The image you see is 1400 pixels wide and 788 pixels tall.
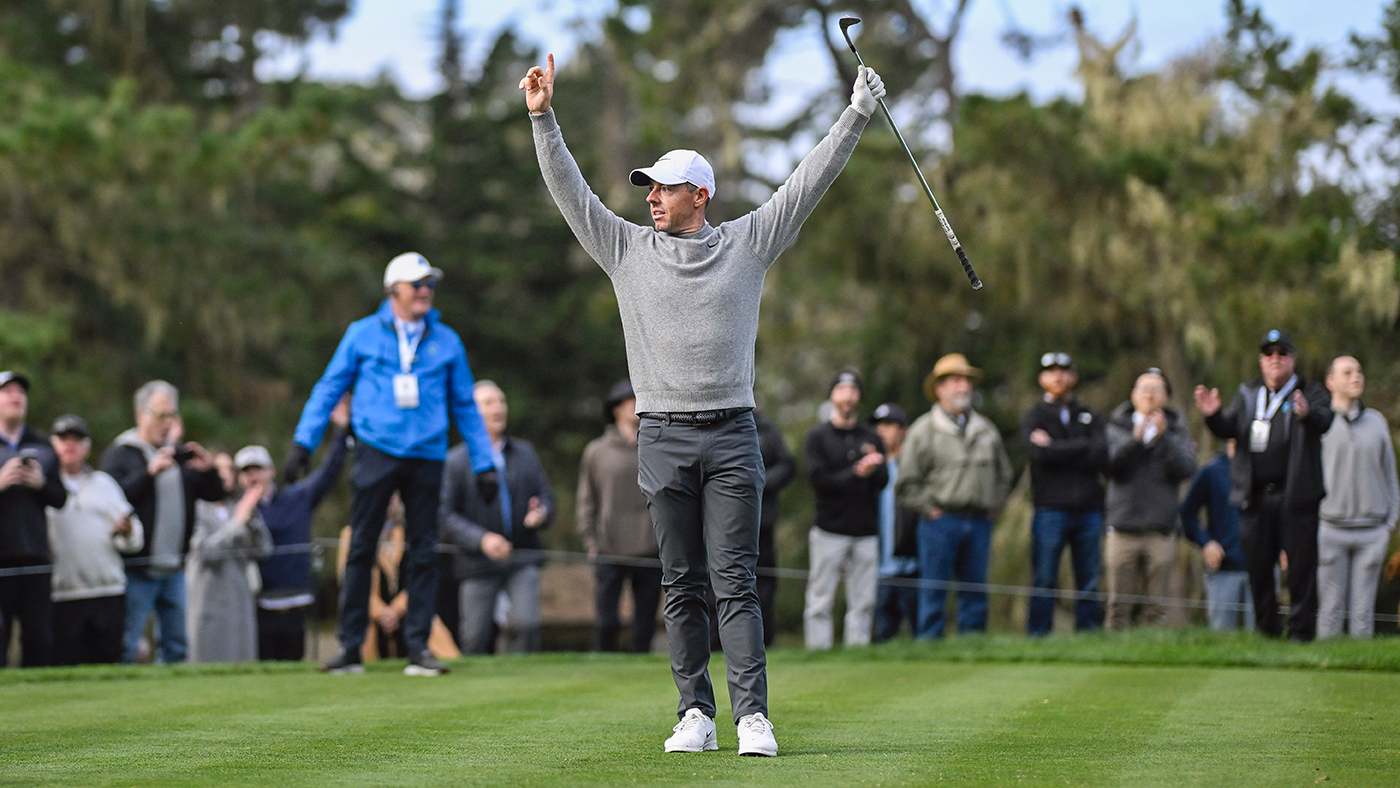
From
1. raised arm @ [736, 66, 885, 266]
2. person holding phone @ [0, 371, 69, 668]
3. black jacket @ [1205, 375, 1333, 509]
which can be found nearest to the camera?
raised arm @ [736, 66, 885, 266]

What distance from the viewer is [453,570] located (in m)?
11.5

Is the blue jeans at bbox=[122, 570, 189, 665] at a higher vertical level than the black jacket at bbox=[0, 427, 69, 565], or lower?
lower

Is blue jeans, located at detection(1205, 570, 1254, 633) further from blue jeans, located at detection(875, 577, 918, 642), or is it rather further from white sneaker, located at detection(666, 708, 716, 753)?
white sneaker, located at detection(666, 708, 716, 753)

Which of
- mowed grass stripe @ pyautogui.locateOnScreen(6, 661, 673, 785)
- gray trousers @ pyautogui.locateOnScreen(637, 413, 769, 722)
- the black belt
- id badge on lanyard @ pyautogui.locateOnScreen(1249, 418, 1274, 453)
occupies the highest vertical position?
id badge on lanyard @ pyautogui.locateOnScreen(1249, 418, 1274, 453)

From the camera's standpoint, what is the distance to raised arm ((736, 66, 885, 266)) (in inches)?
219

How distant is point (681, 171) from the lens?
548cm

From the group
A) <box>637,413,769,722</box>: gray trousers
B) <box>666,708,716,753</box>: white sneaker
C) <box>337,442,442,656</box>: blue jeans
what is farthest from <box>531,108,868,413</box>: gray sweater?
<box>337,442,442,656</box>: blue jeans

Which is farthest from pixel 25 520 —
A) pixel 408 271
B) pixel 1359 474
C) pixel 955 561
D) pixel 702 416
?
pixel 1359 474

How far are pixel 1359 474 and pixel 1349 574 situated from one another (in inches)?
24.9

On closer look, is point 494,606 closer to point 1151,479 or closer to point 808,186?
point 1151,479

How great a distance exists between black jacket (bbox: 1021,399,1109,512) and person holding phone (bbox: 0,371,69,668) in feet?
20.4

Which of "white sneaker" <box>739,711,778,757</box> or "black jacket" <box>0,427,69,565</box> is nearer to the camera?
"white sneaker" <box>739,711,778,757</box>

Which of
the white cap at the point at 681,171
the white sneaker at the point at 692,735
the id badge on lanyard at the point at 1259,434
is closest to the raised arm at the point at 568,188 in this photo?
the white cap at the point at 681,171

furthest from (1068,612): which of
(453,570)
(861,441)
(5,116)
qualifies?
(5,116)
